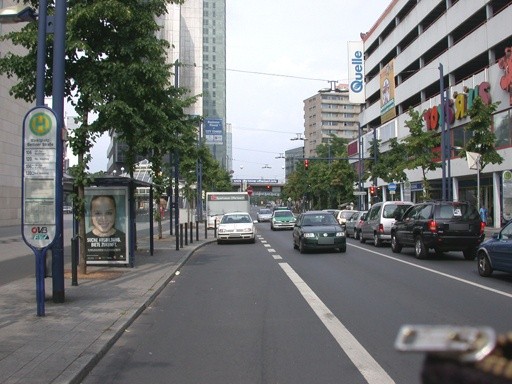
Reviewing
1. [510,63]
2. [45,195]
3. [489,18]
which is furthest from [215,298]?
[489,18]

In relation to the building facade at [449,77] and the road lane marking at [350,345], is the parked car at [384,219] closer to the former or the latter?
the building facade at [449,77]

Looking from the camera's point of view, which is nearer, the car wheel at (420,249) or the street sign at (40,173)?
the street sign at (40,173)

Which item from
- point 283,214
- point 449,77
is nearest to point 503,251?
point 283,214

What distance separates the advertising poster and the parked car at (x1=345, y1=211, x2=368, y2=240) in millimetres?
14799

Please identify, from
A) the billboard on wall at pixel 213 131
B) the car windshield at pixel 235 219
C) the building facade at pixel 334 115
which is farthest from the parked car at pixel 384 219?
the building facade at pixel 334 115

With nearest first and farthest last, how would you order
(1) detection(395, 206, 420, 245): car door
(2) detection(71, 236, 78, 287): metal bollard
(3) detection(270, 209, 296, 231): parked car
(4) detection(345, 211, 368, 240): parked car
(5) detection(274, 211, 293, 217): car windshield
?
(2) detection(71, 236, 78, 287): metal bollard < (1) detection(395, 206, 420, 245): car door < (4) detection(345, 211, 368, 240): parked car < (3) detection(270, 209, 296, 231): parked car < (5) detection(274, 211, 293, 217): car windshield

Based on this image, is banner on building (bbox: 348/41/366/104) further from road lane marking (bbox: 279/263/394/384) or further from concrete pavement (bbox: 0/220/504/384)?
road lane marking (bbox: 279/263/394/384)

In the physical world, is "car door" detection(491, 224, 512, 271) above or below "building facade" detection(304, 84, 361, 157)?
below

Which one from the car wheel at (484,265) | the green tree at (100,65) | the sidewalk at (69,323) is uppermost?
the green tree at (100,65)

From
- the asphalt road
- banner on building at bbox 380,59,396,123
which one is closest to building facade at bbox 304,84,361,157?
banner on building at bbox 380,59,396,123

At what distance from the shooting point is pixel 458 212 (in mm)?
16906

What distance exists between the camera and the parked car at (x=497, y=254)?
1169 cm

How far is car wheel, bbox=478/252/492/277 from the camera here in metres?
12.7

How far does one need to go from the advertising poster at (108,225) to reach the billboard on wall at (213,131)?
2461cm
